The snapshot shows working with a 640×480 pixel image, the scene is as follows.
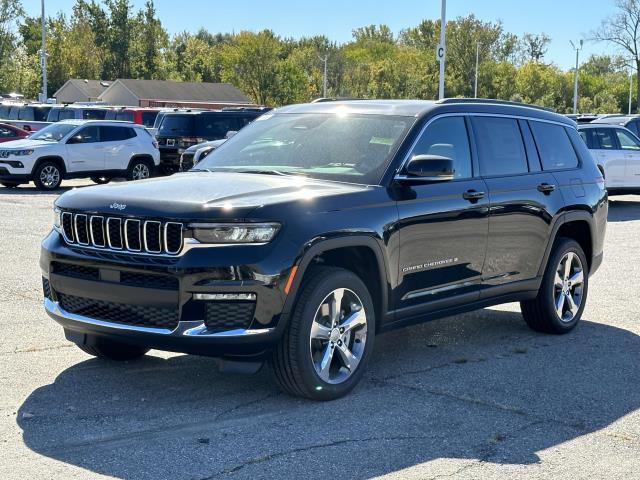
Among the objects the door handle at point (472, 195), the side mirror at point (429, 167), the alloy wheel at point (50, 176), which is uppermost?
the side mirror at point (429, 167)

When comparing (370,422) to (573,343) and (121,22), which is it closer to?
(573,343)

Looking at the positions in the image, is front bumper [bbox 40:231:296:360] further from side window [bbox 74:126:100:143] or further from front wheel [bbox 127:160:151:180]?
front wheel [bbox 127:160:151:180]

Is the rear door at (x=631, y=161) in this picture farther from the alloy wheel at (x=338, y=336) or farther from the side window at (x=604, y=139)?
the alloy wheel at (x=338, y=336)

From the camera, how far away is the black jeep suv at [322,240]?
552cm

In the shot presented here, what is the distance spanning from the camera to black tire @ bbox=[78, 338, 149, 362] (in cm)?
666

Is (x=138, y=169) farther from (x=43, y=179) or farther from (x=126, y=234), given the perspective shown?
(x=126, y=234)

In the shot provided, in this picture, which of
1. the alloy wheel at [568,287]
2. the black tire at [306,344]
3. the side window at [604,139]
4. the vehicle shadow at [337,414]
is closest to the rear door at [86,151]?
the side window at [604,139]

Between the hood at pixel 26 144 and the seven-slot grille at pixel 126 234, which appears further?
the hood at pixel 26 144

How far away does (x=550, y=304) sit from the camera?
8.03 metres

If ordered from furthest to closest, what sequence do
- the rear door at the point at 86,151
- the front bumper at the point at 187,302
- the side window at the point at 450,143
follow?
the rear door at the point at 86,151 → the side window at the point at 450,143 → the front bumper at the point at 187,302

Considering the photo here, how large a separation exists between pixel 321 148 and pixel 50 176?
17.8 meters

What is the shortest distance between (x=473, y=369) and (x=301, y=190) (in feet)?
6.08

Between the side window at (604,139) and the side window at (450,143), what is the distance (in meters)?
15.0

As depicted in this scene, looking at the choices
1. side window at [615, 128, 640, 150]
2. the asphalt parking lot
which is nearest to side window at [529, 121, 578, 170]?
the asphalt parking lot
